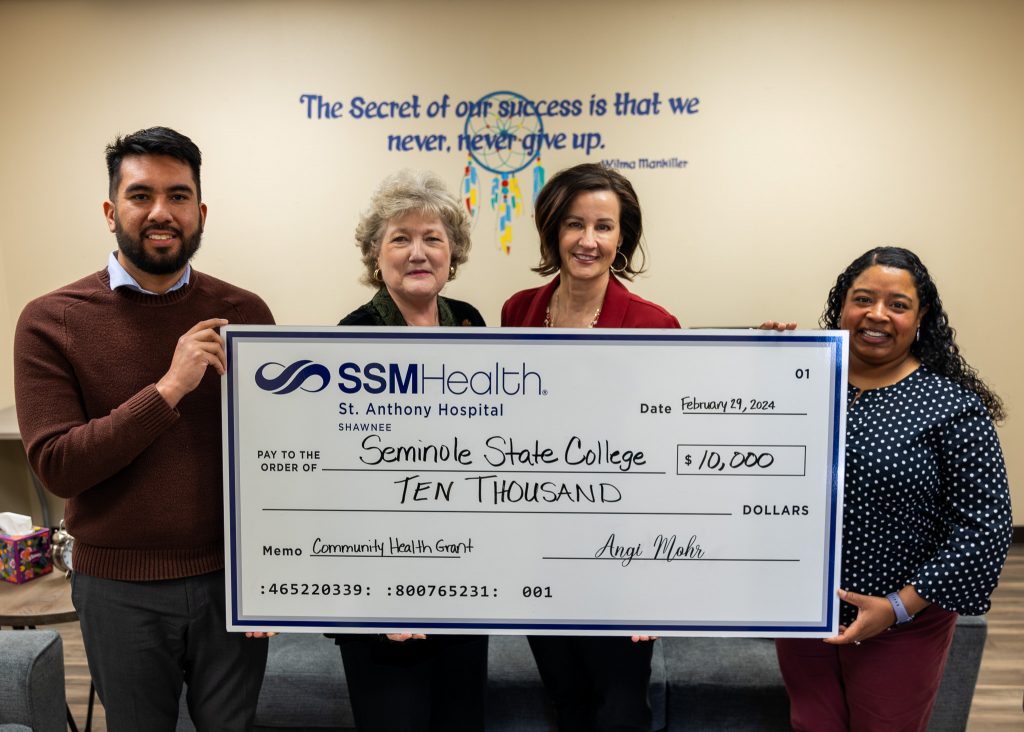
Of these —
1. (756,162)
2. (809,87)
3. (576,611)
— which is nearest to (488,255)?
(756,162)

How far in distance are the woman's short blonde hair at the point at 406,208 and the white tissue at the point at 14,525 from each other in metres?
1.53

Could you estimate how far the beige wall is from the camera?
3.71 m

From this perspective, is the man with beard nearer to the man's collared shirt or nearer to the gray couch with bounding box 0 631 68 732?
the man's collared shirt

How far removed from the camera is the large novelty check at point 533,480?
4.65 ft

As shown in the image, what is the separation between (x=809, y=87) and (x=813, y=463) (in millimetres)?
2953

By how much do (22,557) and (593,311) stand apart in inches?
73.0

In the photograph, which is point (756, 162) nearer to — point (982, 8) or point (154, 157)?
point (982, 8)

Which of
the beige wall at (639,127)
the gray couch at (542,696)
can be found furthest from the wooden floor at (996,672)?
the beige wall at (639,127)

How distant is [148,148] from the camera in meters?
1.37

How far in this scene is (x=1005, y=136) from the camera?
12.3 feet

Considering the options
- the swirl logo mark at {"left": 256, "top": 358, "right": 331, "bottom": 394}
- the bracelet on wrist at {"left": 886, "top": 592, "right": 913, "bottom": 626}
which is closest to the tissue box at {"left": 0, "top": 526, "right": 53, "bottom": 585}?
the swirl logo mark at {"left": 256, "top": 358, "right": 331, "bottom": 394}

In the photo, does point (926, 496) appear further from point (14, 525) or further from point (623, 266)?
point (14, 525)

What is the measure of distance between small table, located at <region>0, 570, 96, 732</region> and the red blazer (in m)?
1.37

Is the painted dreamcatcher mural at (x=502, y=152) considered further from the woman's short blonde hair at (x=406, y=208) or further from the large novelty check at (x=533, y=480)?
the large novelty check at (x=533, y=480)
